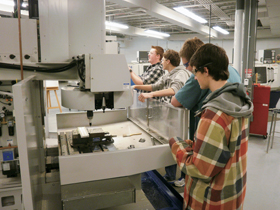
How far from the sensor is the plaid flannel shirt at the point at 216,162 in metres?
0.95

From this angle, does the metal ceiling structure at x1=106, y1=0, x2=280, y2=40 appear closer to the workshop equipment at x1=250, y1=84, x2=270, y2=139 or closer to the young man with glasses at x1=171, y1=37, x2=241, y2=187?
the workshop equipment at x1=250, y1=84, x2=270, y2=139

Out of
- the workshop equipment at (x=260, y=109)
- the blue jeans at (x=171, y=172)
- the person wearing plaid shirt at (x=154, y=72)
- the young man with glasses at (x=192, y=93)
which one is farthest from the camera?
the workshop equipment at (x=260, y=109)

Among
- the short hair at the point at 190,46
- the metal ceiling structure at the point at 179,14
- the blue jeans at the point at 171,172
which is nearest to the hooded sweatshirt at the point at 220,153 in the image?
the short hair at the point at 190,46

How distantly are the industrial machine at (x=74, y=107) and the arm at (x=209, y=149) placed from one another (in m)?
0.32

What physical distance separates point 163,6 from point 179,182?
4653 millimetres

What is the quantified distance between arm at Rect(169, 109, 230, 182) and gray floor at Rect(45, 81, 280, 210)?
4.77ft

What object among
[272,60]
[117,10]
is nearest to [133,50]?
[117,10]

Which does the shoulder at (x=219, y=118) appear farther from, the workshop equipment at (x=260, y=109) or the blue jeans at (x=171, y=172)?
the workshop equipment at (x=260, y=109)

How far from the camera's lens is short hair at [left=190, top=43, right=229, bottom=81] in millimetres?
1030

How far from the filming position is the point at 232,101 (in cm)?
99

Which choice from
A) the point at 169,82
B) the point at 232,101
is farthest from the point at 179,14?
the point at 232,101

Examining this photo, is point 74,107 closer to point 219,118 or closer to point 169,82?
point 219,118

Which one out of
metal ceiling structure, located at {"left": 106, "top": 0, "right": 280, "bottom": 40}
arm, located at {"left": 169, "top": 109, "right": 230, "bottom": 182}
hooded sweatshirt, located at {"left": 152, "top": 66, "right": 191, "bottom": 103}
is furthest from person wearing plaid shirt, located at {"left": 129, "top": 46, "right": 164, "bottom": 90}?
arm, located at {"left": 169, "top": 109, "right": 230, "bottom": 182}

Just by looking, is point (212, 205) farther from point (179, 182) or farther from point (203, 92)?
point (179, 182)
